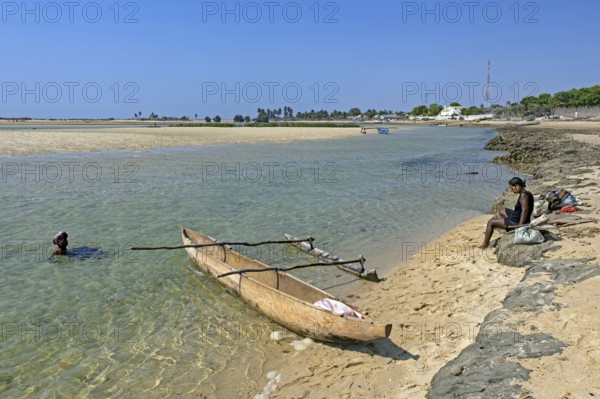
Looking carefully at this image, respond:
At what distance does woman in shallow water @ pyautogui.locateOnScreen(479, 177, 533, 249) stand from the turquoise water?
8.21 feet

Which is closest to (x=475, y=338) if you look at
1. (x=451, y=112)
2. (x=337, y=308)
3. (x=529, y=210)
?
(x=337, y=308)

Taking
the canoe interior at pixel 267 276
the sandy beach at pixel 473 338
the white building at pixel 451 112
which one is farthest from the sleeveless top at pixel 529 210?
the white building at pixel 451 112

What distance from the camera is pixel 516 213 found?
1016cm

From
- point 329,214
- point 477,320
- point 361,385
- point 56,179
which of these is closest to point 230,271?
point 361,385

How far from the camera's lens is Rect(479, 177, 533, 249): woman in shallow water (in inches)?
384

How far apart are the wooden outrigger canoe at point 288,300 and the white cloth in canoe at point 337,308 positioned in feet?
0.56

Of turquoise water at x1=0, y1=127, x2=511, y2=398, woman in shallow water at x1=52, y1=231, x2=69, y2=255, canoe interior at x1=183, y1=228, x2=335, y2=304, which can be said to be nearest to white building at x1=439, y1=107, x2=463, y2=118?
turquoise water at x1=0, y1=127, x2=511, y2=398

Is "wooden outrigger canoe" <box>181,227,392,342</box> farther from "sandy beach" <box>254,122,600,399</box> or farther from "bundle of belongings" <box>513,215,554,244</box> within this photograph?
"bundle of belongings" <box>513,215,554,244</box>

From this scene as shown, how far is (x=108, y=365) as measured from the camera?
22.1ft

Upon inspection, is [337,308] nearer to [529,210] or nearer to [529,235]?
[529,235]

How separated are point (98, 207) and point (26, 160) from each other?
19128mm

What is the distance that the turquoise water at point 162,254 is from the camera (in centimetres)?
666

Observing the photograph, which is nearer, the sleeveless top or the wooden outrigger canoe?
the wooden outrigger canoe

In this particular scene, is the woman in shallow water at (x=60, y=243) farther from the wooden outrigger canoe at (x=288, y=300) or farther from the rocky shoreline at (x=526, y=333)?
the rocky shoreline at (x=526, y=333)
